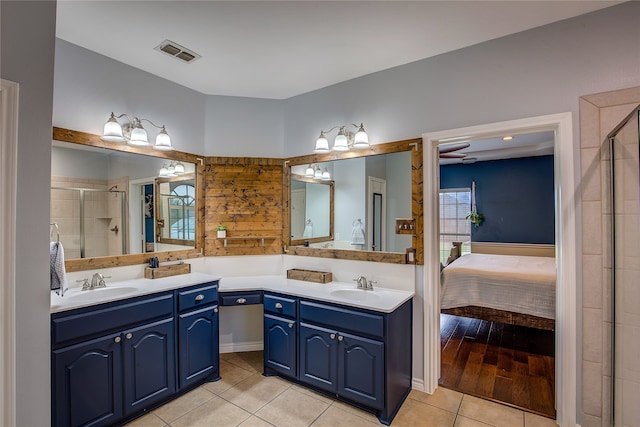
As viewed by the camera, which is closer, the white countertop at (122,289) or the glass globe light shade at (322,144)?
the white countertop at (122,289)

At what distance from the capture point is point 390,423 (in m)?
2.14

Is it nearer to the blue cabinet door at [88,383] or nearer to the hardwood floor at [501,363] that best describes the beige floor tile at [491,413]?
the hardwood floor at [501,363]

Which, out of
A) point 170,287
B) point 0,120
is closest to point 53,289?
point 170,287

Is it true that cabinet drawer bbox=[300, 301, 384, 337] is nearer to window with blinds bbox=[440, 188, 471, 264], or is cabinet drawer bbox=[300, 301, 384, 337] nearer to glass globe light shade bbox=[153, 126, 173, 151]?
glass globe light shade bbox=[153, 126, 173, 151]

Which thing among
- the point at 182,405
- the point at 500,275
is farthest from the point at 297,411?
the point at 500,275

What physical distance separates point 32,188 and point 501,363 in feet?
12.4

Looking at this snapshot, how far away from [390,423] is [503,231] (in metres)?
5.01

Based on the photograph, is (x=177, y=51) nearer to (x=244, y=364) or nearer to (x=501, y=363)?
(x=244, y=364)

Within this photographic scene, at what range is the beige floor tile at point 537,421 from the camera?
6.89 feet

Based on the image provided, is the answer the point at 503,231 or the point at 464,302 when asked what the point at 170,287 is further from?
the point at 503,231

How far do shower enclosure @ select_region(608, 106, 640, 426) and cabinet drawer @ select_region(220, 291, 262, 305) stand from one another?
244 centimetres

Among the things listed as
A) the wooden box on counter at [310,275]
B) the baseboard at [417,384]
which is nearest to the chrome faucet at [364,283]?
the wooden box on counter at [310,275]

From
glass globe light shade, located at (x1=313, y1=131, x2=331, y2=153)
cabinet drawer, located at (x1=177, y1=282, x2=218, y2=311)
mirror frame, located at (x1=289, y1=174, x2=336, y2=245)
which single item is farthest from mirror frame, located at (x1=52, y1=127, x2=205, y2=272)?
glass globe light shade, located at (x1=313, y1=131, x2=331, y2=153)

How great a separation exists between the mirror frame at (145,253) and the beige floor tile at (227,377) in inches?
42.6
